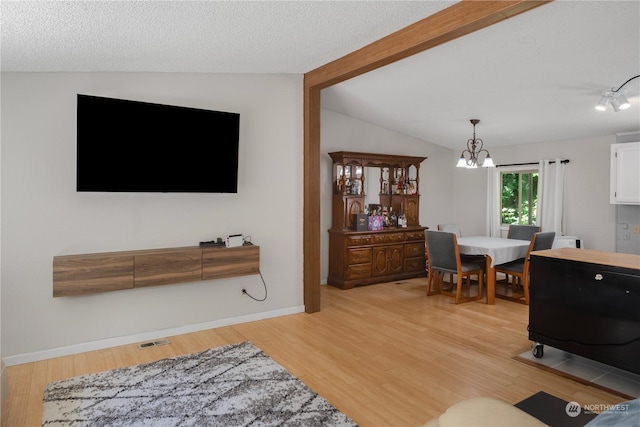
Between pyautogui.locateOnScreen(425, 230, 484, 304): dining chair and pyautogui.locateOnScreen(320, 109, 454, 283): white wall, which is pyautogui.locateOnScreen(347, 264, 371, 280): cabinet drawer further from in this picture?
pyautogui.locateOnScreen(425, 230, 484, 304): dining chair

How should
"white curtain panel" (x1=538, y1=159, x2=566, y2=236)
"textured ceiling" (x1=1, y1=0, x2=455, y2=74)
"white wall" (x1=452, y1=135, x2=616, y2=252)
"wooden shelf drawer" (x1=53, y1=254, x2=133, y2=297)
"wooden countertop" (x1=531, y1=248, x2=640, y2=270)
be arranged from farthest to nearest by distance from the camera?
"white curtain panel" (x1=538, y1=159, x2=566, y2=236), "white wall" (x1=452, y1=135, x2=616, y2=252), "wooden shelf drawer" (x1=53, y1=254, x2=133, y2=297), "wooden countertop" (x1=531, y1=248, x2=640, y2=270), "textured ceiling" (x1=1, y1=0, x2=455, y2=74)

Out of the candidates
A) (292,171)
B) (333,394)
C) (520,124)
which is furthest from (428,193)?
(333,394)

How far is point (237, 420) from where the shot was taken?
2430 millimetres

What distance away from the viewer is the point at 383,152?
6660mm

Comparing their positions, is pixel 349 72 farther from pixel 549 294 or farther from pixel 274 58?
pixel 549 294

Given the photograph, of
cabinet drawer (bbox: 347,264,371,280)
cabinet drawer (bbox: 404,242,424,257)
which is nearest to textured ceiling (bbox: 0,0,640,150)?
cabinet drawer (bbox: 404,242,424,257)

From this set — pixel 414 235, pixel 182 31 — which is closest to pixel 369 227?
pixel 414 235

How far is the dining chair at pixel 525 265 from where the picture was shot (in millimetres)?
4922

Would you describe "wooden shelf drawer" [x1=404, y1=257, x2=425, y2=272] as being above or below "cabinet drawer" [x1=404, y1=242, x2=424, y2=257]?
below

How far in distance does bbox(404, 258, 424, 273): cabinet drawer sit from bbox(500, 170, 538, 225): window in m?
1.65

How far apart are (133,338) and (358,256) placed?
10.2 ft

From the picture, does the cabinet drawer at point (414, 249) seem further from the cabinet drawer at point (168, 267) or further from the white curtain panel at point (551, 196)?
the cabinet drawer at point (168, 267)

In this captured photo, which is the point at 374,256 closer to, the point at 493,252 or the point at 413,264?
the point at 413,264

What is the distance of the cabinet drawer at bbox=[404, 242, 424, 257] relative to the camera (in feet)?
20.8
